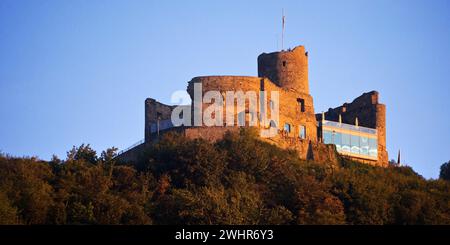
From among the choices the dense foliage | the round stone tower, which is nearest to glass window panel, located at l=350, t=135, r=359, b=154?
the dense foliage

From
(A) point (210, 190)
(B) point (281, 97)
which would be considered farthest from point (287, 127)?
(A) point (210, 190)

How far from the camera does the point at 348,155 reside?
215 feet

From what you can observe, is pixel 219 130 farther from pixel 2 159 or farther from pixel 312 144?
pixel 2 159

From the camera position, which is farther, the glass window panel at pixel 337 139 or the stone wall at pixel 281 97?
the glass window panel at pixel 337 139

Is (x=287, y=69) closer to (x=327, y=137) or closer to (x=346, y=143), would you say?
(x=327, y=137)

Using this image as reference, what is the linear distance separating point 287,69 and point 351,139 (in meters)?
5.57

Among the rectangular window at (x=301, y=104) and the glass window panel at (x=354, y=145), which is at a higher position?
the rectangular window at (x=301, y=104)

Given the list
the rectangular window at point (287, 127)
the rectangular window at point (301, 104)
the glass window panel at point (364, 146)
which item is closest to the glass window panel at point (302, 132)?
the rectangular window at point (287, 127)

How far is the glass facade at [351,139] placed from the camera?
65.7 metres

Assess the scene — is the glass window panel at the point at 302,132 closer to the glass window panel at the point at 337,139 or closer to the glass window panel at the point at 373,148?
the glass window panel at the point at 337,139

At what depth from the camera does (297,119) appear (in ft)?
209

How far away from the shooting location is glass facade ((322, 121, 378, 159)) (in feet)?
216

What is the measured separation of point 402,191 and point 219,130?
1014 cm
